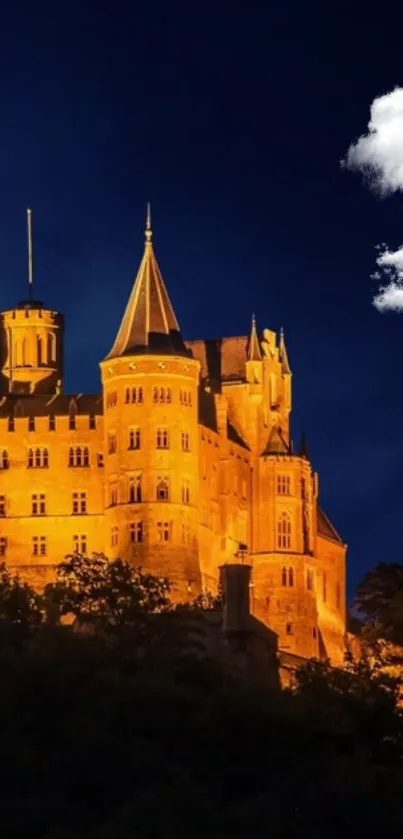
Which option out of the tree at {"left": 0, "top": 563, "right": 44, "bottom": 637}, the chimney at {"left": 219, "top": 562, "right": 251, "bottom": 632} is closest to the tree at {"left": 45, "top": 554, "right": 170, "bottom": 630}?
the tree at {"left": 0, "top": 563, "right": 44, "bottom": 637}

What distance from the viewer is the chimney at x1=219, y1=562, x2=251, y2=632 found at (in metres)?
176

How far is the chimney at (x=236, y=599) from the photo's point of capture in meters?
176

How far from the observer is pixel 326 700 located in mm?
170250

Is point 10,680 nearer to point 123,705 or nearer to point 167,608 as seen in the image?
point 123,705

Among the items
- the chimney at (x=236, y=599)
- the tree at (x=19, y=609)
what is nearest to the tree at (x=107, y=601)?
the tree at (x=19, y=609)

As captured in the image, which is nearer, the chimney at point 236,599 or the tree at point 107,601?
the chimney at point 236,599

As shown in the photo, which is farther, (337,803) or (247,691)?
(247,691)

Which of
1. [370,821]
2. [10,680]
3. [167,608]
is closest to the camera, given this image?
[370,821]

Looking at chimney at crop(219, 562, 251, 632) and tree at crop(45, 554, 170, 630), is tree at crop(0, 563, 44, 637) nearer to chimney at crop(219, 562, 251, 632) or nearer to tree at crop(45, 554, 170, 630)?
tree at crop(45, 554, 170, 630)

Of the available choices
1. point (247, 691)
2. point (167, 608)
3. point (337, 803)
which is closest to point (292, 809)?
point (337, 803)

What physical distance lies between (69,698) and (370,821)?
48.2 ft

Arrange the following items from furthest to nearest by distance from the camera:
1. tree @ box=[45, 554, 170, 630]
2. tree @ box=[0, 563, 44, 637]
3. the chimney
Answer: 1. tree @ box=[45, 554, 170, 630]
2. tree @ box=[0, 563, 44, 637]
3. the chimney

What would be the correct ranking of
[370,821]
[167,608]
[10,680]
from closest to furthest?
1. [370,821]
2. [10,680]
3. [167,608]

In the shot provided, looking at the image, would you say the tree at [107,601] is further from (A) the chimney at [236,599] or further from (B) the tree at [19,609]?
(A) the chimney at [236,599]
